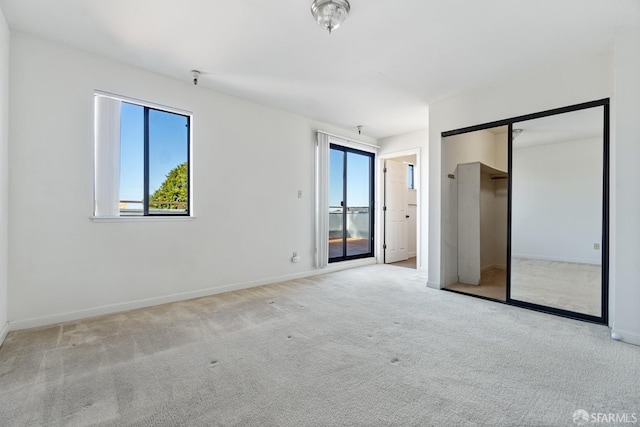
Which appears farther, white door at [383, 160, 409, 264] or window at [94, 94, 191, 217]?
white door at [383, 160, 409, 264]

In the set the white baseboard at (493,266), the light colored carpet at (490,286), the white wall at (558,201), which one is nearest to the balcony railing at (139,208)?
the light colored carpet at (490,286)

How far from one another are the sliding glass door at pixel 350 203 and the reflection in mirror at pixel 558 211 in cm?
290

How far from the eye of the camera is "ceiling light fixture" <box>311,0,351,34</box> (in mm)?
2139

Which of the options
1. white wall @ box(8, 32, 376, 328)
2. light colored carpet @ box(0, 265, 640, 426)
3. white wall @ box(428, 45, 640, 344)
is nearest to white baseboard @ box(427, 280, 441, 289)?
light colored carpet @ box(0, 265, 640, 426)

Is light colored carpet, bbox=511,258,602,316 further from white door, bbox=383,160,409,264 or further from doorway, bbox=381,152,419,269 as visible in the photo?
white door, bbox=383,160,409,264

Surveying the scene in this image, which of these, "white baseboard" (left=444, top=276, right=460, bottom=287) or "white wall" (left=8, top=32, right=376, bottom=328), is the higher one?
"white wall" (left=8, top=32, right=376, bottom=328)

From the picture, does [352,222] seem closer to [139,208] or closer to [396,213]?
[396,213]

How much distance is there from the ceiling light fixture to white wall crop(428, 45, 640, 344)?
2331mm

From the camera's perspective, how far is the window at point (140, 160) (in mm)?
3121

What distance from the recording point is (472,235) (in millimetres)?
4234

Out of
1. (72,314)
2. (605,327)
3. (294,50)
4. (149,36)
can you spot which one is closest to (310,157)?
(294,50)

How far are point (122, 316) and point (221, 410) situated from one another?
2073 millimetres

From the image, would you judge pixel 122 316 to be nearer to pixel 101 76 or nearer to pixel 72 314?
pixel 72 314

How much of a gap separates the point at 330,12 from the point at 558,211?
3192 mm
